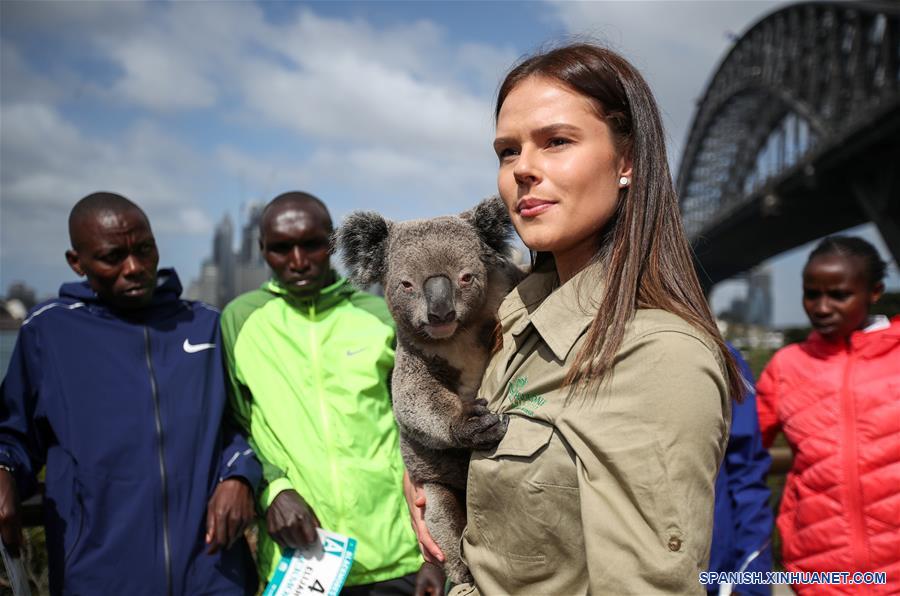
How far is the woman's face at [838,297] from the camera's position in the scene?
319cm

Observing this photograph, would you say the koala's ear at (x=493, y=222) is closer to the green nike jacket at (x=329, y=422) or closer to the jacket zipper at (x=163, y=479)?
the green nike jacket at (x=329, y=422)

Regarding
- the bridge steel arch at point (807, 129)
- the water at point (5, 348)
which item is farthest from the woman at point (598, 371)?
the bridge steel arch at point (807, 129)

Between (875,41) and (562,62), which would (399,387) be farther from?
(875,41)

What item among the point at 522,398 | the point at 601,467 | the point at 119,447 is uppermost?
the point at 522,398

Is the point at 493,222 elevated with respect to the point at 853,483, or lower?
elevated

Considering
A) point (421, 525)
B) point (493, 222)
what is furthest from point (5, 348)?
point (493, 222)

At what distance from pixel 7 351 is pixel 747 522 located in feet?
11.2

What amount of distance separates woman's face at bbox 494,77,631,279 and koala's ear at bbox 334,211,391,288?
2.77 ft

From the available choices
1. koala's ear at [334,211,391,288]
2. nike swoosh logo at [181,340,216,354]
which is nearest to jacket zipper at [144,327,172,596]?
nike swoosh logo at [181,340,216,354]

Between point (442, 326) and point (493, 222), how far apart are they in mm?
467

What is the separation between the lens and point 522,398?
1.66m

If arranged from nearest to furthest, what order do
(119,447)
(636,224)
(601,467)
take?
1. (601,467)
2. (636,224)
3. (119,447)

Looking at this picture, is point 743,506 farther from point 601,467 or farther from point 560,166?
point 560,166

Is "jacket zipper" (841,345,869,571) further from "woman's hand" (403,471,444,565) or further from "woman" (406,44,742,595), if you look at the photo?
"woman's hand" (403,471,444,565)
